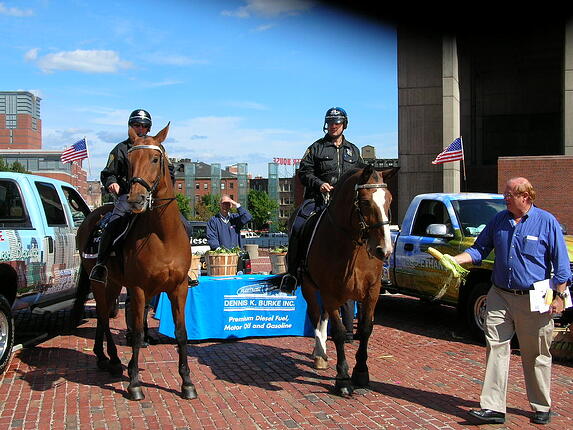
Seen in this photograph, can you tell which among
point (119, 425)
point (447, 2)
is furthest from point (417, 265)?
point (447, 2)

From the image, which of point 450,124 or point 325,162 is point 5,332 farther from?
point 450,124

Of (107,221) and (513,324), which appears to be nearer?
(513,324)

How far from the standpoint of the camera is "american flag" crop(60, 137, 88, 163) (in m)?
24.9

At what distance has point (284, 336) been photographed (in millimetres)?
8930

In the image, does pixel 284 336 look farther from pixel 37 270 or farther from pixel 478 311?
pixel 37 270

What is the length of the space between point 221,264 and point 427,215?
3659mm

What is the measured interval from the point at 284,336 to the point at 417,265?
2520 millimetres

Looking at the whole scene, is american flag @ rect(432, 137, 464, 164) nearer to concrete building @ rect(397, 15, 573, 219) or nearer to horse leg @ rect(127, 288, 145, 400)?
concrete building @ rect(397, 15, 573, 219)

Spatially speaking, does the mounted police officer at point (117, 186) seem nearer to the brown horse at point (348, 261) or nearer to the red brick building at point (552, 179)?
the brown horse at point (348, 261)

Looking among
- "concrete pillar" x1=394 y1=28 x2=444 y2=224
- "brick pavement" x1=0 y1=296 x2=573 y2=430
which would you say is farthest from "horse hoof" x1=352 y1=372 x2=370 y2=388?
"concrete pillar" x1=394 y1=28 x2=444 y2=224

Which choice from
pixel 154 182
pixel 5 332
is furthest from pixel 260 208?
pixel 154 182

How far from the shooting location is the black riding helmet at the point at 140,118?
672 centimetres

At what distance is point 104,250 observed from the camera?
253 inches

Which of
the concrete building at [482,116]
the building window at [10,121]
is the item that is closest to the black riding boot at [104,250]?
the concrete building at [482,116]
